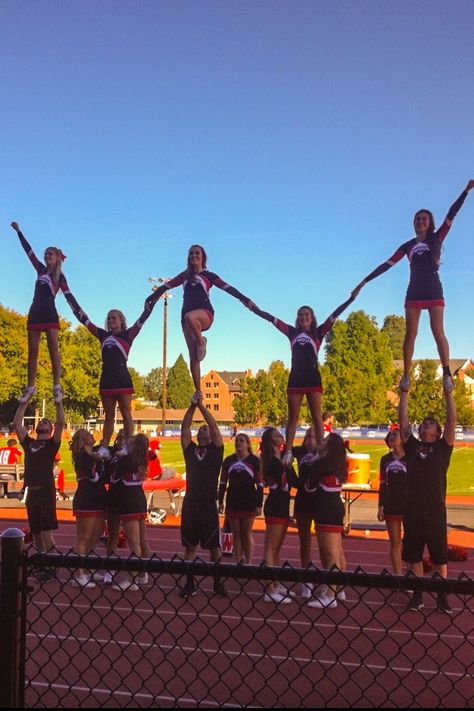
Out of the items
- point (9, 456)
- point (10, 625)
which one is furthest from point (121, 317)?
point (9, 456)

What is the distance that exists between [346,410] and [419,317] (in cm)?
4088

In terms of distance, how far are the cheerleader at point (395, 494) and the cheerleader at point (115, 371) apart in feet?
10.8

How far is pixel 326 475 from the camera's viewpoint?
736 cm

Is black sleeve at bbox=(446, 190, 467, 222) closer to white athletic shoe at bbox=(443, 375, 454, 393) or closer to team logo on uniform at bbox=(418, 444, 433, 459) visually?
white athletic shoe at bbox=(443, 375, 454, 393)

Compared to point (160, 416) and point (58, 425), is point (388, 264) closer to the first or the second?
point (58, 425)

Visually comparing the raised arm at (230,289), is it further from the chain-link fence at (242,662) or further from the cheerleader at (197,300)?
the chain-link fence at (242,662)

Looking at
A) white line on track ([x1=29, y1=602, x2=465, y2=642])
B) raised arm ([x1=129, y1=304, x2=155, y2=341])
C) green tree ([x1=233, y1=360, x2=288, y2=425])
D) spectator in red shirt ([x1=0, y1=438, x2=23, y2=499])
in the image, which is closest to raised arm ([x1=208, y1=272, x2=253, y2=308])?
raised arm ([x1=129, y1=304, x2=155, y2=341])

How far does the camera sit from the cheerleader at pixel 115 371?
8453mm

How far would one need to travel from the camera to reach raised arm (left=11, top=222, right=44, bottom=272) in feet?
29.5

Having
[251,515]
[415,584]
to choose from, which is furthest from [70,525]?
[415,584]

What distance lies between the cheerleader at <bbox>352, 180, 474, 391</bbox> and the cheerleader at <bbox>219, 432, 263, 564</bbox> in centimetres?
210

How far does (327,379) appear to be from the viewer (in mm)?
48938

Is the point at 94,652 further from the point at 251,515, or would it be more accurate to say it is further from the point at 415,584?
the point at 415,584

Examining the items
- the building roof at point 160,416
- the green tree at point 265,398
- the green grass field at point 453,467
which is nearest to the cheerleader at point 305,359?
the green grass field at point 453,467
